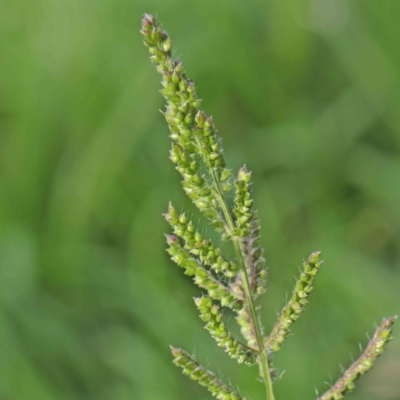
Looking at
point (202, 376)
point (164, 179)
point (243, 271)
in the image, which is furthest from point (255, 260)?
point (164, 179)

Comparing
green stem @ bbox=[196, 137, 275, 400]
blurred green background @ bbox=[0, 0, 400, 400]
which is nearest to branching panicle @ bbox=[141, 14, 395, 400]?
green stem @ bbox=[196, 137, 275, 400]

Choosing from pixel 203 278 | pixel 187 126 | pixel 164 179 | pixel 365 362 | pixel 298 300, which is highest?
pixel 164 179

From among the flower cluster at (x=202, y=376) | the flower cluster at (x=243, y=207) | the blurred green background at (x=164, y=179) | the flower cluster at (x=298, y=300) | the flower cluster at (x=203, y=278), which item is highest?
the blurred green background at (x=164, y=179)

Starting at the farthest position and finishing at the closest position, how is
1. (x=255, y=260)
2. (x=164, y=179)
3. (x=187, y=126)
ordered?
(x=164, y=179), (x=255, y=260), (x=187, y=126)

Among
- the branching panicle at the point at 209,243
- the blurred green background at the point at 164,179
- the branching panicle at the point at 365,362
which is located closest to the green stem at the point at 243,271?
the branching panicle at the point at 209,243

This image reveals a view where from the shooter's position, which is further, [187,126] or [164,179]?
[164,179]

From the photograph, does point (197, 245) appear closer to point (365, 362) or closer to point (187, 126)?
point (187, 126)

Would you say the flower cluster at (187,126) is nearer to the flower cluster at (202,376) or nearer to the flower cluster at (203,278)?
the flower cluster at (203,278)
